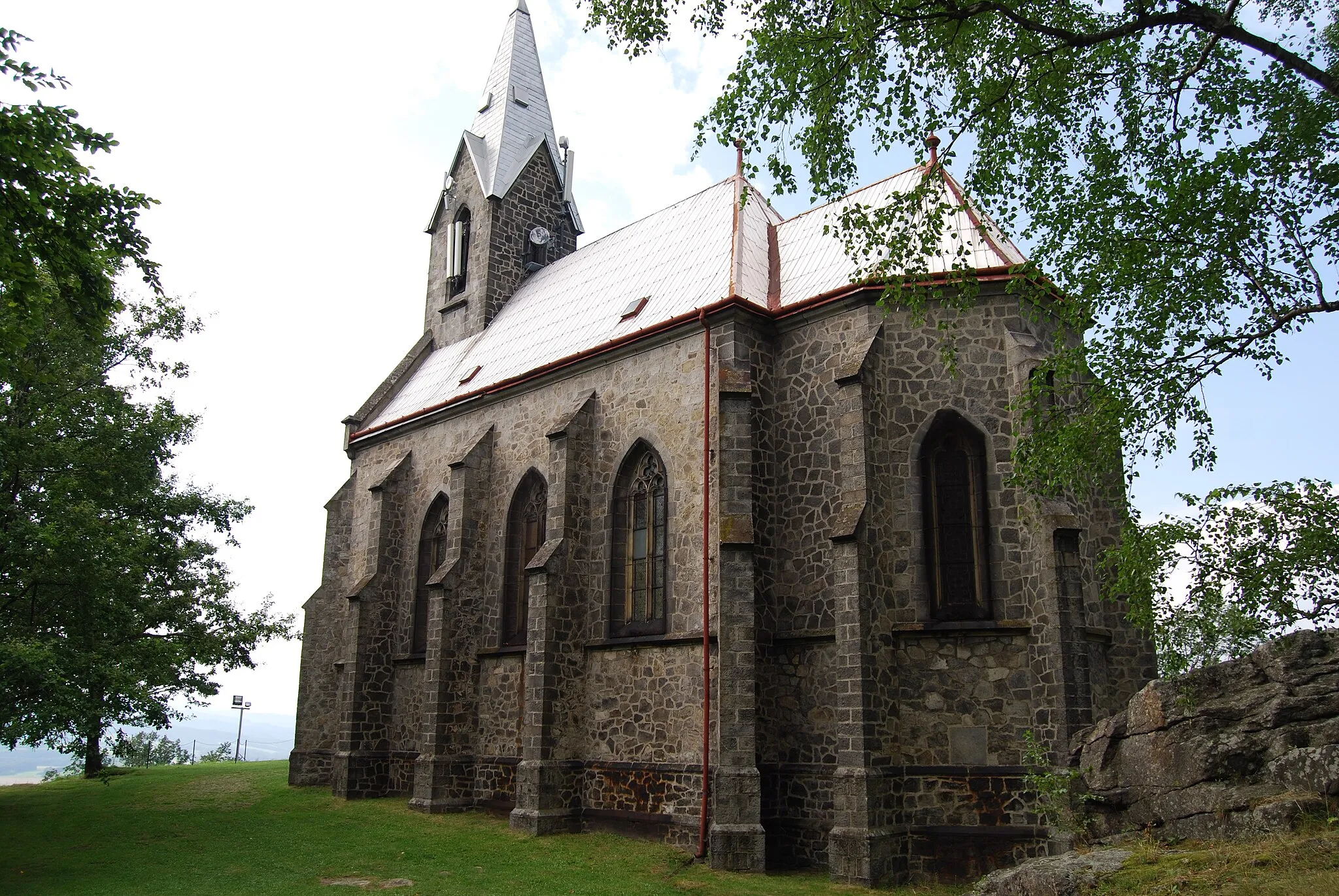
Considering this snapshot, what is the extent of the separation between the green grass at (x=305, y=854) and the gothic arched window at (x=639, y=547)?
11.7ft

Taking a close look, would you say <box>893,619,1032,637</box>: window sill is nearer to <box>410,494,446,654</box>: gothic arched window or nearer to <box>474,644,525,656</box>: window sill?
<box>474,644,525,656</box>: window sill

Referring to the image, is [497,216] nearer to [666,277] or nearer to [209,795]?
[666,277]

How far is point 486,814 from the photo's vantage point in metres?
18.5

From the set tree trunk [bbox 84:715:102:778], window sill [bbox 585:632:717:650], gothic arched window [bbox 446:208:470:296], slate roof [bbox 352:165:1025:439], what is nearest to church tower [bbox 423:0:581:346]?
gothic arched window [bbox 446:208:470:296]

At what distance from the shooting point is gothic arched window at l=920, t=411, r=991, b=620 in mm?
14266

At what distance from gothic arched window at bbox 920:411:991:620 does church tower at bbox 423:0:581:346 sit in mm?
14612

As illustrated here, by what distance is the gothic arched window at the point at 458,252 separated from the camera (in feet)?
91.3

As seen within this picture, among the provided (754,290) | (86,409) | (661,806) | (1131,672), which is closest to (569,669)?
(661,806)

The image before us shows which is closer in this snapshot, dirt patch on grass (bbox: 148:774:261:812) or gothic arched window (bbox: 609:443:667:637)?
gothic arched window (bbox: 609:443:667:637)

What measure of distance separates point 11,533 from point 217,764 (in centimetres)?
1659

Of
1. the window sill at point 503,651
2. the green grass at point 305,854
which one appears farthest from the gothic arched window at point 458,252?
the green grass at point 305,854

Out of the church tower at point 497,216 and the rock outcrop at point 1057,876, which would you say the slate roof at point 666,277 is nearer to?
the church tower at point 497,216

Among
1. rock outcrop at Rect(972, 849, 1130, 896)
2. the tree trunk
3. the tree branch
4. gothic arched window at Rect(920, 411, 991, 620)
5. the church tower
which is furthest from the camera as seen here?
the church tower

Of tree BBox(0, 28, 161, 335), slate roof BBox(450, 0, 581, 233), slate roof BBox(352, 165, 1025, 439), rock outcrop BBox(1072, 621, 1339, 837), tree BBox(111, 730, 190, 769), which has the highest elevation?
slate roof BBox(450, 0, 581, 233)
